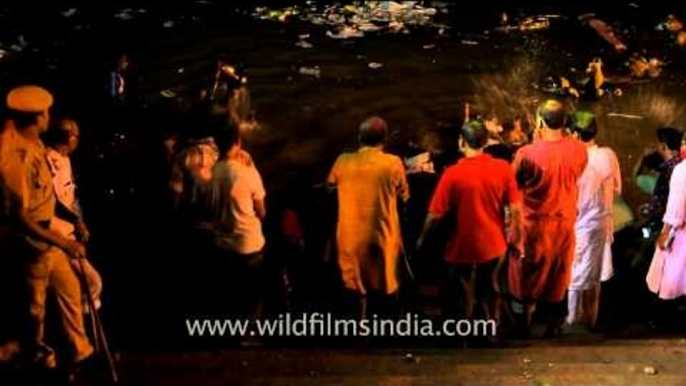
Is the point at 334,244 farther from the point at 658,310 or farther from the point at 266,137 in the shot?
the point at 658,310

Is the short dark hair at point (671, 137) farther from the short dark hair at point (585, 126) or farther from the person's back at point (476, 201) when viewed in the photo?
the person's back at point (476, 201)

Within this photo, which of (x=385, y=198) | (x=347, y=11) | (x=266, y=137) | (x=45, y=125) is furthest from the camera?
(x=347, y=11)

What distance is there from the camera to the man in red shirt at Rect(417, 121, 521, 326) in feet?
25.1

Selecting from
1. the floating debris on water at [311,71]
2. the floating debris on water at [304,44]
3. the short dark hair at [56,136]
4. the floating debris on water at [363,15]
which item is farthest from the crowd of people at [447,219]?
the floating debris on water at [363,15]

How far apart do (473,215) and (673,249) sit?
67.6 inches

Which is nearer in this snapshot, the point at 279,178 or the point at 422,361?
the point at 422,361

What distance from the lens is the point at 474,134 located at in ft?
24.9

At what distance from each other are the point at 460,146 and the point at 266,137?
160 cm

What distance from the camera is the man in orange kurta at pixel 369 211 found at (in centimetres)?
Result: 765

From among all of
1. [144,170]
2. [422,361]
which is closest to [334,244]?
[422,361]

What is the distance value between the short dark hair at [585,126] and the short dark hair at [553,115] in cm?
20

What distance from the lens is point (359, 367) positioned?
7.36 metres

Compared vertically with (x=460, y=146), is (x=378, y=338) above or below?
below

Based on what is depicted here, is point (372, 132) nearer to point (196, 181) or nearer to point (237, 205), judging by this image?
point (237, 205)
